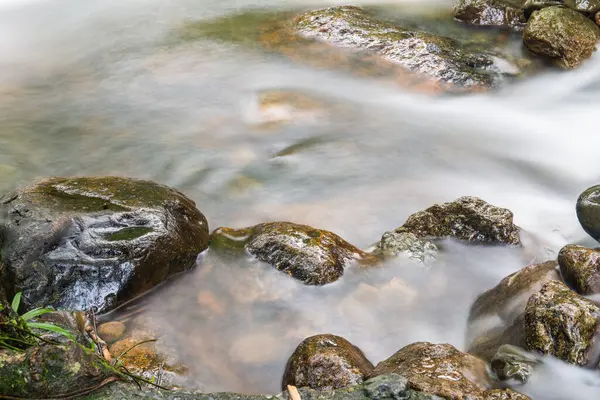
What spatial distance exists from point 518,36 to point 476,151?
3.89 m

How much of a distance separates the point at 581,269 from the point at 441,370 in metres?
1.91

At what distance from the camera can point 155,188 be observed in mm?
5285

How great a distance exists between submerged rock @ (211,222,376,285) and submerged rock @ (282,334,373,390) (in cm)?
93

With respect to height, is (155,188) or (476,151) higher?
(155,188)

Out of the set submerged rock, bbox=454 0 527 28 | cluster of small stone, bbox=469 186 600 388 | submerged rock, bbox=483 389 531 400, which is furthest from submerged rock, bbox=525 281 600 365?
submerged rock, bbox=454 0 527 28

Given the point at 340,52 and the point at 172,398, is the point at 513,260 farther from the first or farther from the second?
the point at 340,52

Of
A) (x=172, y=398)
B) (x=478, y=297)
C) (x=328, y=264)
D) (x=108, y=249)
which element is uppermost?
(x=172, y=398)

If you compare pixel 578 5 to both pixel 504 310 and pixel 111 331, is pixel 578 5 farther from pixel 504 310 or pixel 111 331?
pixel 111 331

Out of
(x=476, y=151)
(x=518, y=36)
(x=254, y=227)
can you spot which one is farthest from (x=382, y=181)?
(x=518, y=36)

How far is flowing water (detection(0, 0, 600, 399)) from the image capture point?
4.59 metres

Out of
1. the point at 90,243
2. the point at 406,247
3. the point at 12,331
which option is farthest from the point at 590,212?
the point at 12,331

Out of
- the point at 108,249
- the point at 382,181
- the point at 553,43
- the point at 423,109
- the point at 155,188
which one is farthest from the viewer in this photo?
the point at 553,43

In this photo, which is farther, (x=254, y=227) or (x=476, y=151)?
(x=476, y=151)

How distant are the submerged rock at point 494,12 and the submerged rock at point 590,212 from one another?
6.07 meters
